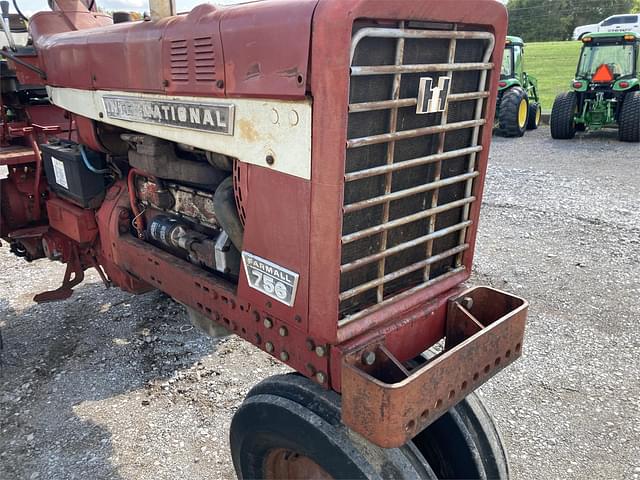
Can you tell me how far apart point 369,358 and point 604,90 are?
36.9 feet

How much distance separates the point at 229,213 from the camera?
1.96 metres

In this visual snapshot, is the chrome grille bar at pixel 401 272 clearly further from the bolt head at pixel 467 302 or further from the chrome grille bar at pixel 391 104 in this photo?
the chrome grille bar at pixel 391 104

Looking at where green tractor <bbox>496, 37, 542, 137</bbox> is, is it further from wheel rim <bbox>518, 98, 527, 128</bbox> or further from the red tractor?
the red tractor

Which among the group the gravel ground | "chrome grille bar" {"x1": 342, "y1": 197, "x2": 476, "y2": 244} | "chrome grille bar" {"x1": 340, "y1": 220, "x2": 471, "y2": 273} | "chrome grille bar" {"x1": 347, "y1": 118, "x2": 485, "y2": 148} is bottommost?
the gravel ground

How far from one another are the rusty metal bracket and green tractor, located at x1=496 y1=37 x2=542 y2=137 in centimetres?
1001

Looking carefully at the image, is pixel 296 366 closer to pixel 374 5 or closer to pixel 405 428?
pixel 405 428

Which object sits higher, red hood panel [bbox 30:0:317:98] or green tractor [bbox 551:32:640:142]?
red hood panel [bbox 30:0:317:98]

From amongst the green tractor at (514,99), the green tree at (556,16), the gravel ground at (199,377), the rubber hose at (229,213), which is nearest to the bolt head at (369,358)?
the rubber hose at (229,213)

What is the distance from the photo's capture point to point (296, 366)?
1808 millimetres

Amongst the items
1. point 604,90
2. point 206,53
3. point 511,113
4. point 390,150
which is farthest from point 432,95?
point 604,90

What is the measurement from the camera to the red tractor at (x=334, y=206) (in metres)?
1.49

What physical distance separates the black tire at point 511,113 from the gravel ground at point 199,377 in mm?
6654

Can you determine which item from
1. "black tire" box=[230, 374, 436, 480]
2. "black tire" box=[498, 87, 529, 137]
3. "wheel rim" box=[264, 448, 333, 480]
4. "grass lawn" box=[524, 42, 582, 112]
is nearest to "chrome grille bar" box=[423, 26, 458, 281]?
"black tire" box=[230, 374, 436, 480]

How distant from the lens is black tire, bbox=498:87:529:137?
11.4 m
